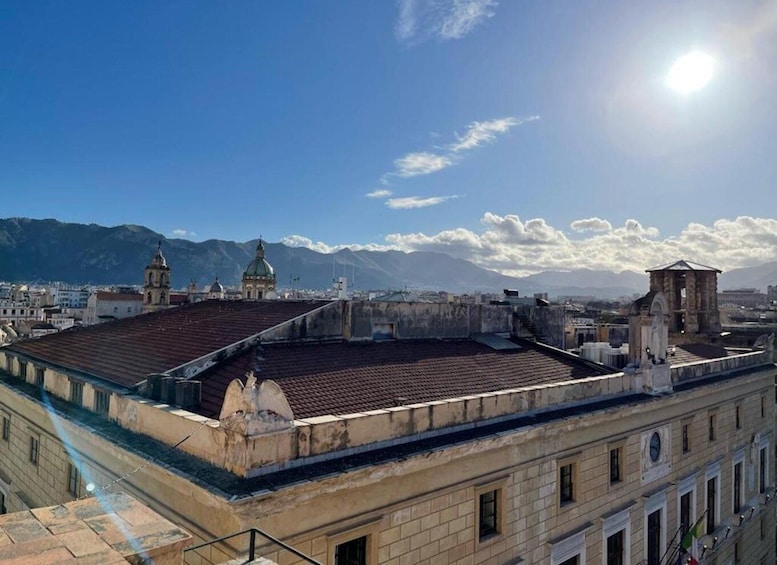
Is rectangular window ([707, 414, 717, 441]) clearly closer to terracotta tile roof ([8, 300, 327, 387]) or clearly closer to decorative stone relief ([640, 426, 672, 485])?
decorative stone relief ([640, 426, 672, 485])

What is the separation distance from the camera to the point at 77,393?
49.1 ft

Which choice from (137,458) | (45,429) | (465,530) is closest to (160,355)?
(45,429)

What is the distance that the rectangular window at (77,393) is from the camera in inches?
578

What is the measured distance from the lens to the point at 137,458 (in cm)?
1029

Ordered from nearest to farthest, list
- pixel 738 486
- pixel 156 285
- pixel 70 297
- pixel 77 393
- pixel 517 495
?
pixel 517 495
pixel 77 393
pixel 738 486
pixel 156 285
pixel 70 297

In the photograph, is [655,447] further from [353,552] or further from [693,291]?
[693,291]

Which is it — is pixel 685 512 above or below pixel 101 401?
below

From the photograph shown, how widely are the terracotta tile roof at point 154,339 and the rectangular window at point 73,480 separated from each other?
7.74 ft

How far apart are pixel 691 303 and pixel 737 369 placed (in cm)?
944

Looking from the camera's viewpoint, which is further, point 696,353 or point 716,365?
point 696,353

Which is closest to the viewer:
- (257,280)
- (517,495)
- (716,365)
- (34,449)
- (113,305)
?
(517,495)

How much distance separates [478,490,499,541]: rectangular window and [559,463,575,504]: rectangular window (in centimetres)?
282

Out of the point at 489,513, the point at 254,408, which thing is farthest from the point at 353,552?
the point at 489,513

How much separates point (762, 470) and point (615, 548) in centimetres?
1659
